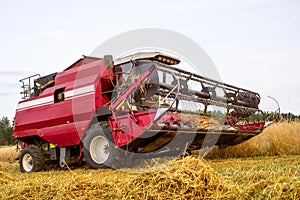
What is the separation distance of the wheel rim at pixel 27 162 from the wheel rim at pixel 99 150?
9.83 feet

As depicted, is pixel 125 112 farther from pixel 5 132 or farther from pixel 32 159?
pixel 5 132

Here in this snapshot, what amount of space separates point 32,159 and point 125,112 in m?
4.16

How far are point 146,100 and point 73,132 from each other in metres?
2.45

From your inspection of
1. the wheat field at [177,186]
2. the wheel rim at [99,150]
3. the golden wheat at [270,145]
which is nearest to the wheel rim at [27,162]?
the wheel rim at [99,150]

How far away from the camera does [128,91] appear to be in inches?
329

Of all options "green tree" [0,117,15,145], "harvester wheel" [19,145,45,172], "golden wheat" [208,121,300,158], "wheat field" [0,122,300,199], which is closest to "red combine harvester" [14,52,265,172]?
"harvester wheel" [19,145,45,172]

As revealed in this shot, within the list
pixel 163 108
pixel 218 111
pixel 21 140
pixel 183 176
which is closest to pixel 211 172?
pixel 183 176

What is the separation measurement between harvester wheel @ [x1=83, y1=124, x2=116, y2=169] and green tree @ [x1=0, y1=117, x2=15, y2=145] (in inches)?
1978

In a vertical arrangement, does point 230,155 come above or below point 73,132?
below

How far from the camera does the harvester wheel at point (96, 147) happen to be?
8.79 m

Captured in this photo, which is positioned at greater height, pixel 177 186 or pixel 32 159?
pixel 177 186

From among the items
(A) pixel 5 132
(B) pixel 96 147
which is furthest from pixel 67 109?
(A) pixel 5 132

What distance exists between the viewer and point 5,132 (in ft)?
200

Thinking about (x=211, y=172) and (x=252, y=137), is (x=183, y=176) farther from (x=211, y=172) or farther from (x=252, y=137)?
(x=252, y=137)
